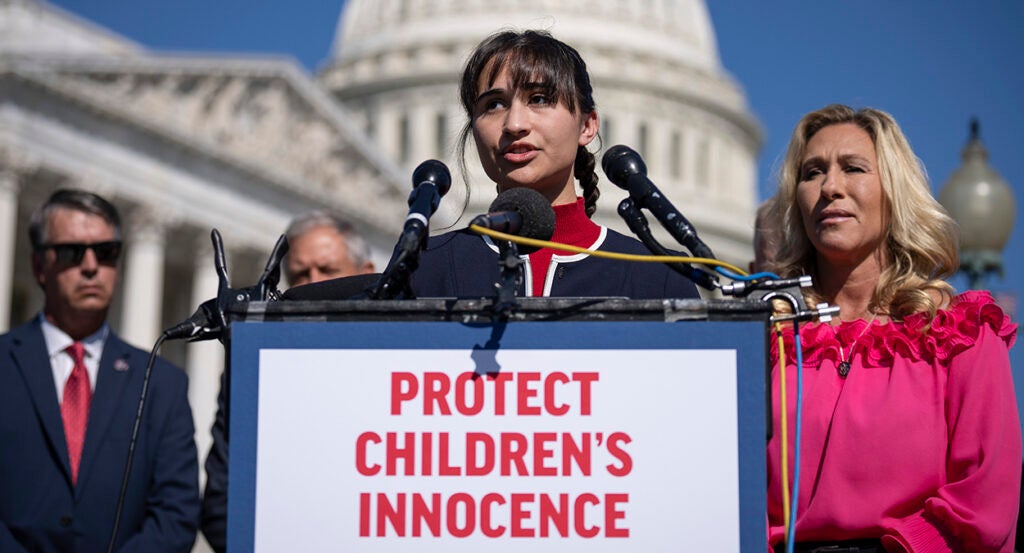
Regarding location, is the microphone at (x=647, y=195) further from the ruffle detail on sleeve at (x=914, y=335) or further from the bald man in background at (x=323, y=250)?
the bald man in background at (x=323, y=250)

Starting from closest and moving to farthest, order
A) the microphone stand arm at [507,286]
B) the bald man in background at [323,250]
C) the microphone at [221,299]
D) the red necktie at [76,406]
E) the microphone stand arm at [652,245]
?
the microphone stand arm at [507,286]
the microphone stand arm at [652,245]
the microphone at [221,299]
the red necktie at [76,406]
the bald man in background at [323,250]

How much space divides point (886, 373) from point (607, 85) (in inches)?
2863

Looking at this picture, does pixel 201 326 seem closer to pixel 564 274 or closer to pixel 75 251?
pixel 564 274

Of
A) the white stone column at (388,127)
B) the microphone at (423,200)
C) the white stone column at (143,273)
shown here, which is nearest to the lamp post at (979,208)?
the microphone at (423,200)

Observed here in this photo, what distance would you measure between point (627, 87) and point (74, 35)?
3690cm

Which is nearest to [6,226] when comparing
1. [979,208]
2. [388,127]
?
[979,208]

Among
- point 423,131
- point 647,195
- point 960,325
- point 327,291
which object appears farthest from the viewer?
point 423,131

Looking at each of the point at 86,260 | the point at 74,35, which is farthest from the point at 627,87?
the point at 86,260

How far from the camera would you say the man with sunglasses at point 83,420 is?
19.1 ft

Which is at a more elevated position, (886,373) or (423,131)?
(423,131)

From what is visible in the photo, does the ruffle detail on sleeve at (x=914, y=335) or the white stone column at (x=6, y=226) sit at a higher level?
the white stone column at (x=6, y=226)

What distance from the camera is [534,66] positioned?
3.95 metres

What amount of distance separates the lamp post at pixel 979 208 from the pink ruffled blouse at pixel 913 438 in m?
8.41

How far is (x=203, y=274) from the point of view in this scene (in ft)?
133
